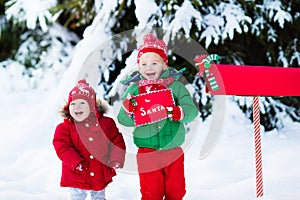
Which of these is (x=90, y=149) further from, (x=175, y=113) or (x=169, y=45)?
(x=169, y=45)

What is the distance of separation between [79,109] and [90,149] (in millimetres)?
288

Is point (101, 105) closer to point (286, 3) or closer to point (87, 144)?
point (87, 144)

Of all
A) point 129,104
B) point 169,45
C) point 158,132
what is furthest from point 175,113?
point 169,45

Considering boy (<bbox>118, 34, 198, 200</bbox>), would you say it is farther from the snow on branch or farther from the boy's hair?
the snow on branch

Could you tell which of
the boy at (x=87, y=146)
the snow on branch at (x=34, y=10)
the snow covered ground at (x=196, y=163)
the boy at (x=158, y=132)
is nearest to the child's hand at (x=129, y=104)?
the boy at (x=158, y=132)

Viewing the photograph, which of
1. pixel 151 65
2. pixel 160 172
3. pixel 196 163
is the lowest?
pixel 196 163

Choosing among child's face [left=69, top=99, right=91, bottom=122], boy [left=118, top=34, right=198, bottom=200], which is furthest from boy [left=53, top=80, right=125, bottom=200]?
boy [left=118, top=34, right=198, bottom=200]

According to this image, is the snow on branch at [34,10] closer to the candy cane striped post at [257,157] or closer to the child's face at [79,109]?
the child's face at [79,109]

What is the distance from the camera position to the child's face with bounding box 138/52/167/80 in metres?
2.97

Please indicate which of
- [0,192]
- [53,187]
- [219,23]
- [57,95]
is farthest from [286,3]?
[0,192]

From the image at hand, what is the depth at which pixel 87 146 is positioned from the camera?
2969 millimetres

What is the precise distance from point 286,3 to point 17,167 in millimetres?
3874

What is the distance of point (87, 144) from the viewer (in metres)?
2.97

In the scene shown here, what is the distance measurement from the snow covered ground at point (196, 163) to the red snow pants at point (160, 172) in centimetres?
46
